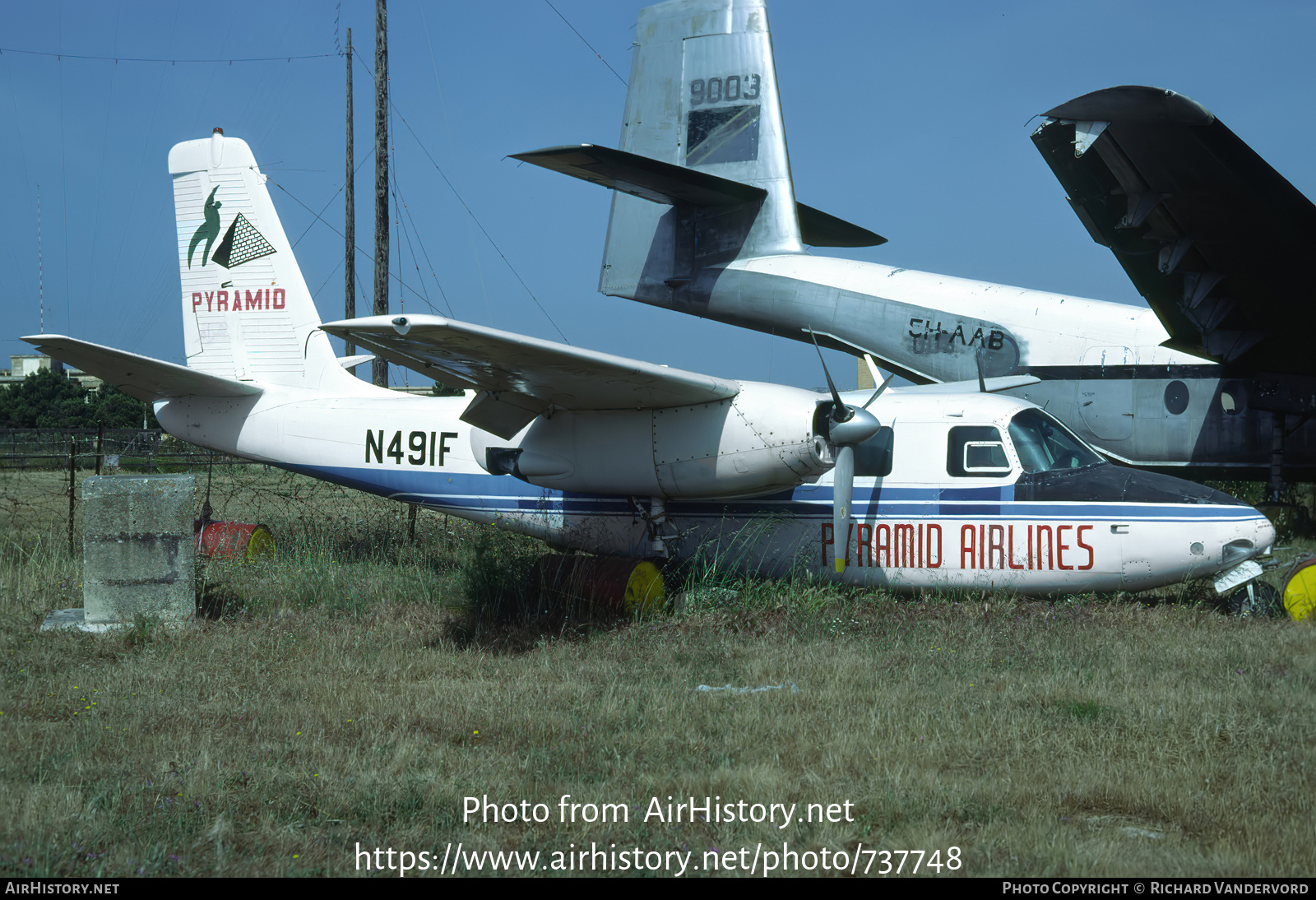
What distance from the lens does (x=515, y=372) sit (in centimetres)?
798

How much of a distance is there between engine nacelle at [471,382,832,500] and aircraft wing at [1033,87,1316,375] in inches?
159

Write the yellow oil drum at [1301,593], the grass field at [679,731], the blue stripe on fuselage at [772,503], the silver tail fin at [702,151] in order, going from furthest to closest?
→ 1. the silver tail fin at [702,151]
2. the blue stripe on fuselage at [772,503]
3. the yellow oil drum at [1301,593]
4. the grass field at [679,731]

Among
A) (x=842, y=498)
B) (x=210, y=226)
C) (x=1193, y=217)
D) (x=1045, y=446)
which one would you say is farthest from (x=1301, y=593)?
(x=210, y=226)

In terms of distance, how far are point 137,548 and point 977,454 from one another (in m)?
7.83

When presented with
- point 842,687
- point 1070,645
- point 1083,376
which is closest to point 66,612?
point 842,687

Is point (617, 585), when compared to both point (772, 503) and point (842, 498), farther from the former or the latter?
point (842, 498)

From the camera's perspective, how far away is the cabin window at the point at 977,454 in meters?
9.04

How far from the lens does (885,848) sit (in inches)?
160

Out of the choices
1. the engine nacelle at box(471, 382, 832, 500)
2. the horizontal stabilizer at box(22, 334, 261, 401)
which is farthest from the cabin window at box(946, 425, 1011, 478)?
the horizontal stabilizer at box(22, 334, 261, 401)

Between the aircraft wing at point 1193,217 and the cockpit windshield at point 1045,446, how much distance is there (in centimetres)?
268

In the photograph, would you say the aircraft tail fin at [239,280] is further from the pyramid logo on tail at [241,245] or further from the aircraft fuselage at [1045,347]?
the aircraft fuselage at [1045,347]

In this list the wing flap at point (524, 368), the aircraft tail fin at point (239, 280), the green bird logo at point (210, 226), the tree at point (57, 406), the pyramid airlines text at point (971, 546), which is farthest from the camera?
the tree at point (57, 406)

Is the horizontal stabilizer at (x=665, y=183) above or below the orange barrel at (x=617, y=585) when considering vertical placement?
above

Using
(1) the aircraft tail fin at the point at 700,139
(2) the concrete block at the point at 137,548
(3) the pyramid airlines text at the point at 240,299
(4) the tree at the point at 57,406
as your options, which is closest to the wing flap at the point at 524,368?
(2) the concrete block at the point at 137,548
